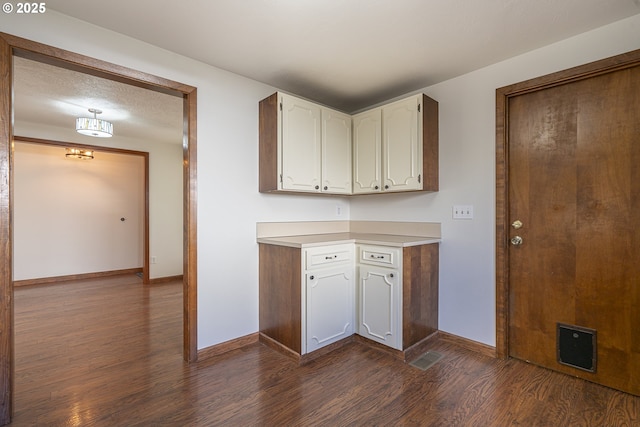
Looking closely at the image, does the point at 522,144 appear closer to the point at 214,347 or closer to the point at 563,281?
the point at 563,281

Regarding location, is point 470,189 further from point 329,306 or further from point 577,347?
point 329,306

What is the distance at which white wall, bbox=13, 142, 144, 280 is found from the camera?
4.59 meters

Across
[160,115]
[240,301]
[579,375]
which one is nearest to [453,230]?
[579,375]

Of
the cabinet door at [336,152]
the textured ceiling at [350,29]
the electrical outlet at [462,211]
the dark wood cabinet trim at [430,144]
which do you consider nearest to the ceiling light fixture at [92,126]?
the textured ceiling at [350,29]

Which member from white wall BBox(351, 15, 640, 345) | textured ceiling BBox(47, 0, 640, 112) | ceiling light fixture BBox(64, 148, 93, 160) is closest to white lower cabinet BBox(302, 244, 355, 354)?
white wall BBox(351, 15, 640, 345)

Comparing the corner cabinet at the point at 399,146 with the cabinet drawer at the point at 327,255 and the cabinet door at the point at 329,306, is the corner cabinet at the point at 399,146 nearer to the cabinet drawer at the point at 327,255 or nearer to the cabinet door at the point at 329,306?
the cabinet drawer at the point at 327,255

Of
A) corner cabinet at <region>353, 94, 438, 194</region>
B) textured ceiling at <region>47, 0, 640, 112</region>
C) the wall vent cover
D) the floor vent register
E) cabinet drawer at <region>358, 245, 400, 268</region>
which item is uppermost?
textured ceiling at <region>47, 0, 640, 112</region>

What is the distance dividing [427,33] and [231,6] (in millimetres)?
1232

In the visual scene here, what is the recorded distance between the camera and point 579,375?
200 centimetres

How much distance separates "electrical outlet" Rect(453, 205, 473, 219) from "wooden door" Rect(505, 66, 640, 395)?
287mm

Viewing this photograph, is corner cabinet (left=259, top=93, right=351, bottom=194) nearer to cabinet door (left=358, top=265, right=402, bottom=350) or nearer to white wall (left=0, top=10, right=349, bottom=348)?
white wall (left=0, top=10, right=349, bottom=348)

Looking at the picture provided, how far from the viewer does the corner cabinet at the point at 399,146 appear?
2.50 m

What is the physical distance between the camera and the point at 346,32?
1.93 metres

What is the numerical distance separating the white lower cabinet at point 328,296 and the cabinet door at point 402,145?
2.40 ft
